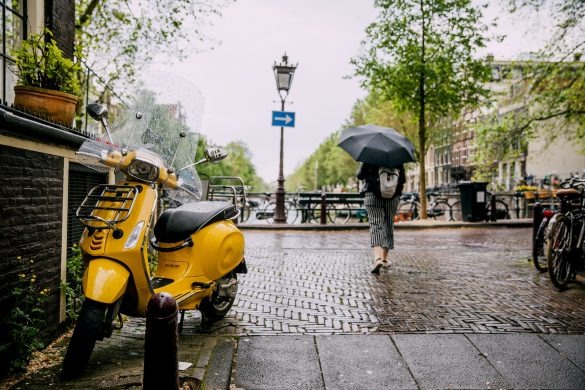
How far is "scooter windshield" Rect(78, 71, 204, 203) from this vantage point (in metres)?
3.63

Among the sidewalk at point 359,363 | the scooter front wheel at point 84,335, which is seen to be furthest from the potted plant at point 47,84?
the sidewalk at point 359,363

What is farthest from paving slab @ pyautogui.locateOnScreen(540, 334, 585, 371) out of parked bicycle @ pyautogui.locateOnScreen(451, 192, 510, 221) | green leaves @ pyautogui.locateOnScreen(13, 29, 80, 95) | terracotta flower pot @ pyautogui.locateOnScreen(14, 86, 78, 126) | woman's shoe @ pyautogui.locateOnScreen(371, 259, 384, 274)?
parked bicycle @ pyautogui.locateOnScreen(451, 192, 510, 221)

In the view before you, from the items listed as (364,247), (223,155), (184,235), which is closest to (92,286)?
(184,235)

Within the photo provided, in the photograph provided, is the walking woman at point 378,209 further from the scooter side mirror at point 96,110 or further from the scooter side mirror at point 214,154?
the scooter side mirror at point 96,110

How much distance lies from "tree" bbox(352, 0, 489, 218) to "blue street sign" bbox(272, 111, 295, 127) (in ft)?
10.3

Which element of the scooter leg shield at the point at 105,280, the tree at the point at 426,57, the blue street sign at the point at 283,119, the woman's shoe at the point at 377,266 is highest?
the tree at the point at 426,57

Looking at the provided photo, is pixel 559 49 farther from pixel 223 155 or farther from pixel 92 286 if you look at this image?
pixel 92 286

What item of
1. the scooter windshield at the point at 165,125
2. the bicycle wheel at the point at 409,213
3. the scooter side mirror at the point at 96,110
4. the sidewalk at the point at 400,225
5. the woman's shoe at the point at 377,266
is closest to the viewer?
the scooter side mirror at the point at 96,110

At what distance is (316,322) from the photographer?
Answer: 4.45 meters

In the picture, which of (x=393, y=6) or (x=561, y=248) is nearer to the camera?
(x=561, y=248)

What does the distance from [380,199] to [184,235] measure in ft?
12.4

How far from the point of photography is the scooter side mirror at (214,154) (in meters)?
3.81

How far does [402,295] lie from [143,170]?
133 inches

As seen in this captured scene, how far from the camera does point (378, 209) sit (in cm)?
693
